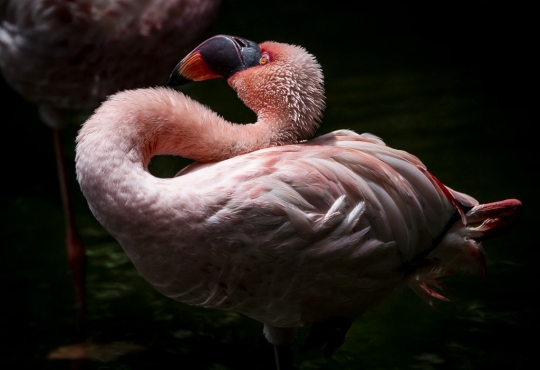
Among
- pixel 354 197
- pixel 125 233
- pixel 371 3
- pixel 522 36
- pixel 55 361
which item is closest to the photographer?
pixel 125 233

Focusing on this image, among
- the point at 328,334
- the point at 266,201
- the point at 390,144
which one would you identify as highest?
the point at 266,201

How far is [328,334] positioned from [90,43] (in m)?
1.20

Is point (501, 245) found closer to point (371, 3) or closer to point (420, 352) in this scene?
point (420, 352)

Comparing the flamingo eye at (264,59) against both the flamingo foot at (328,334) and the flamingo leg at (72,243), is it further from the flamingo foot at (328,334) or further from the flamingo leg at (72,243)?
the flamingo leg at (72,243)

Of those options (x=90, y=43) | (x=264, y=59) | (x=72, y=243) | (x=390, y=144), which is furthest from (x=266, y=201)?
(x=390, y=144)

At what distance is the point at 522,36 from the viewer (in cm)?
569

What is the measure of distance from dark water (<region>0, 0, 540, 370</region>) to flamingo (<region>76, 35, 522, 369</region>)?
0.68m

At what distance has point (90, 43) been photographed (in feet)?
8.58

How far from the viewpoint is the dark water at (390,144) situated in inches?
108

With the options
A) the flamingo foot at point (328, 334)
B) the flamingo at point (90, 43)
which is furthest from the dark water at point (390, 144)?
the flamingo at point (90, 43)

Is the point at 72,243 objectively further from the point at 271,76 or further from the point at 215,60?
the point at 271,76

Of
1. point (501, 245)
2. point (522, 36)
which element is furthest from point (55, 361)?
point (522, 36)

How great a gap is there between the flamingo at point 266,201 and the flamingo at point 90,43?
26.5 inches

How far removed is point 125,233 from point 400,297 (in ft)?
4.99
